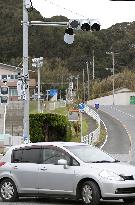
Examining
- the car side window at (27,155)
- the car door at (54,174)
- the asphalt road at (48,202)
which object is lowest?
the asphalt road at (48,202)

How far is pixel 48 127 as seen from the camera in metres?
41.9

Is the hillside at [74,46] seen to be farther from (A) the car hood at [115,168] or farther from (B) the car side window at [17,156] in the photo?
(A) the car hood at [115,168]

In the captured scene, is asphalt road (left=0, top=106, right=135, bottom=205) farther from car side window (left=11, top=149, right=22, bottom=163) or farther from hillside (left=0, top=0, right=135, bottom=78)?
hillside (left=0, top=0, right=135, bottom=78)

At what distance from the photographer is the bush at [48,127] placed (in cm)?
4066

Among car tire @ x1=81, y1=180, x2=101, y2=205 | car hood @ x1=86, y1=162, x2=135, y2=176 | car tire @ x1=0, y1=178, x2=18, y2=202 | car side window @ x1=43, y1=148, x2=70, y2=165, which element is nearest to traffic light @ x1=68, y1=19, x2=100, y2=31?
car side window @ x1=43, y1=148, x2=70, y2=165

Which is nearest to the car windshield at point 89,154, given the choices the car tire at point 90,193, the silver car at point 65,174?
the silver car at point 65,174

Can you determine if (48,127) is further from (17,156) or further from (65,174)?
(65,174)

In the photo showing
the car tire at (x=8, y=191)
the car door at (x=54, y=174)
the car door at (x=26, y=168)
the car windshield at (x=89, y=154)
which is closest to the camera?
the car door at (x=54, y=174)

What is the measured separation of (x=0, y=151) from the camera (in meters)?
34.3

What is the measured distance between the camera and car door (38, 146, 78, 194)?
14.1 m

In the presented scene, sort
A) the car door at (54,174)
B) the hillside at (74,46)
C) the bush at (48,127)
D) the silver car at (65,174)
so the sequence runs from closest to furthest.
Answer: the silver car at (65,174) < the car door at (54,174) < the bush at (48,127) < the hillside at (74,46)

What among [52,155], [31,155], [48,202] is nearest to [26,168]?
[31,155]

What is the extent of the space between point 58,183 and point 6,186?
1.74 metres

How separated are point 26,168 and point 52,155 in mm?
794
